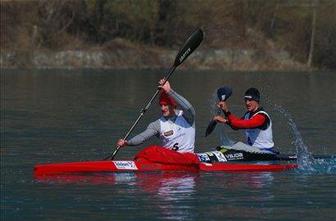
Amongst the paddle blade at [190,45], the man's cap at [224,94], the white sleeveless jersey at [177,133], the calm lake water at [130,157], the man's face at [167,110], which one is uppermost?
the paddle blade at [190,45]

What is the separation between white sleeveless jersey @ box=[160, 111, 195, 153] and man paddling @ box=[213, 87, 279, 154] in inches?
30.2

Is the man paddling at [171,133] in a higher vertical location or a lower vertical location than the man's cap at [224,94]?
lower

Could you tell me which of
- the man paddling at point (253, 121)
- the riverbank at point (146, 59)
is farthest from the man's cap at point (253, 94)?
the riverbank at point (146, 59)

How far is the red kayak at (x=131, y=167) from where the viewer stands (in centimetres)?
1892

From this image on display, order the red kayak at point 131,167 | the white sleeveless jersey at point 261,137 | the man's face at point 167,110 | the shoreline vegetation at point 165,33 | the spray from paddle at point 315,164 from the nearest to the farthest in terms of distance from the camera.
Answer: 1. the red kayak at point 131,167
2. the man's face at point 167,110
3. the spray from paddle at point 315,164
4. the white sleeveless jersey at point 261,137
5. the shoreline vegetation at point 165,33

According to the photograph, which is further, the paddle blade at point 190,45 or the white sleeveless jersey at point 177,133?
the paddle blade at point 190,45

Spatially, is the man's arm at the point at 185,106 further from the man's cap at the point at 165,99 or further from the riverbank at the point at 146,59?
the riverbank at the point at 146,59

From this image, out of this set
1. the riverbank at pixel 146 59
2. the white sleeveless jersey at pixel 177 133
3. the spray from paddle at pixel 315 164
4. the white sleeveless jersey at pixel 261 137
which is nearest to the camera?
the white sleeveless jersey at pixel 177 133

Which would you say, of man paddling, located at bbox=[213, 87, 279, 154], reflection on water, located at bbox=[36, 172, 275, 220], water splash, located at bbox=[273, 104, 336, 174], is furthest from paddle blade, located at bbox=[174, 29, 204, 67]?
reflection on water, located at bbox=[36, 172, 275, 220]

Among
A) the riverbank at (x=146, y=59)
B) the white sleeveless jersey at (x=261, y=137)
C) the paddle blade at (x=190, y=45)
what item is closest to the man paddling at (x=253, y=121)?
the white sleeveless jersey at (x=261, y=137)

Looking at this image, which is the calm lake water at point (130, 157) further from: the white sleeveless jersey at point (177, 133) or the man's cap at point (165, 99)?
the man's cap at point (165, 99)

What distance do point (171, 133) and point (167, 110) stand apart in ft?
1.46

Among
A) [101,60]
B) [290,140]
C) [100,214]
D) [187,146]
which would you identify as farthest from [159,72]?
[100,214]

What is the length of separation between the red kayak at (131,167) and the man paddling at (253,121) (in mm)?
659
